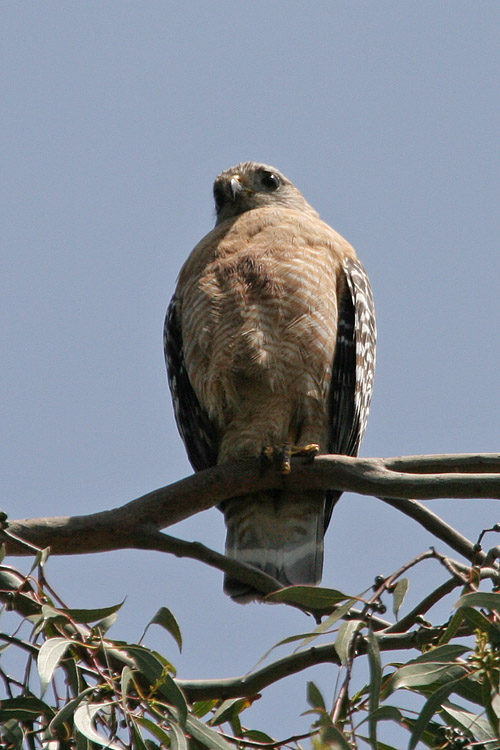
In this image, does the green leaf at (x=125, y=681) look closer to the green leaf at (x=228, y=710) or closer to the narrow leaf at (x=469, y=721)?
the green leaf at (x=228, y=710)

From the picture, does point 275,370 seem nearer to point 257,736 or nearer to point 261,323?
point 261,323

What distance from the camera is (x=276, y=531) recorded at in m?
4.95

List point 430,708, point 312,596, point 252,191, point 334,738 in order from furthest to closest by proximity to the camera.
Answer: point 252,191 → point 312,596 → point 430,708 → point 334,738

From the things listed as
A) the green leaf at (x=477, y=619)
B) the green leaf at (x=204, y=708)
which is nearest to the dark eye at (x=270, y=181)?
the green leaf at (x=204, y=708)

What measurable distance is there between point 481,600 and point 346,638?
355 millimetres

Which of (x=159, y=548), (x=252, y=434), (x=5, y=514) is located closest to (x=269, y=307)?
(x=252, y=434)

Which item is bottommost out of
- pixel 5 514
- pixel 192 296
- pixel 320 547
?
pixel 5 514

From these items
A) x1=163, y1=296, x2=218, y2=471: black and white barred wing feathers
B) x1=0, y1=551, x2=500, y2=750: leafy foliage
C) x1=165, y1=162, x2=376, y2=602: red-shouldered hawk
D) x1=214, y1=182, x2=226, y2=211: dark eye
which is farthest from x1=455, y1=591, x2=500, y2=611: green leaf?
x1=214, y1=182, x2=226, y2=211: dark eye

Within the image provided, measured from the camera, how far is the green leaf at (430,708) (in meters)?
2.37

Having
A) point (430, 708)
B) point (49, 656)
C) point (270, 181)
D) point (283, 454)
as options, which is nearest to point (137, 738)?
point (49, 656)

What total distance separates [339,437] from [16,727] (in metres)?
2.68

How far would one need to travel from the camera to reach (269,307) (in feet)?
16.5

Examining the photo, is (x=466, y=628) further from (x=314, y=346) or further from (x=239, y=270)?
(x=239, y=270)

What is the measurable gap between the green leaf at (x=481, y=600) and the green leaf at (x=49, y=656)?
103 cm
